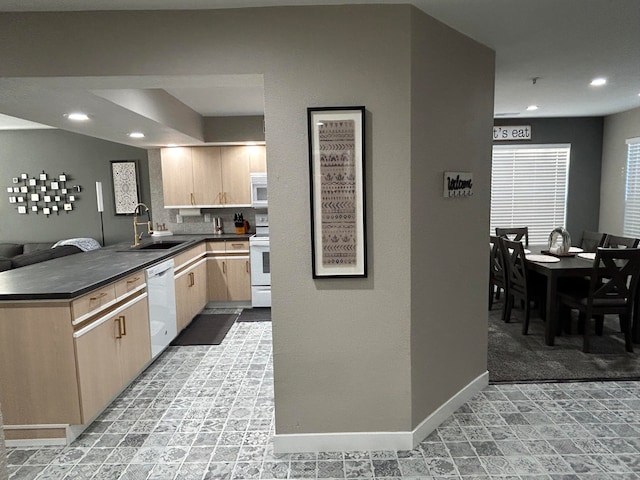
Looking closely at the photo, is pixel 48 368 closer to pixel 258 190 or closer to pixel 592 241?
pixel 258 190

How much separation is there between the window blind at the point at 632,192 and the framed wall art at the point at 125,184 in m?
7.06

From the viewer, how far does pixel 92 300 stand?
8.82 ft

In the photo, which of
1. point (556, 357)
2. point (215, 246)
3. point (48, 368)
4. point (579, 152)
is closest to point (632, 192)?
point (579, 152)

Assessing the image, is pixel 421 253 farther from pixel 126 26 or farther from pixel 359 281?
pixel 126 26

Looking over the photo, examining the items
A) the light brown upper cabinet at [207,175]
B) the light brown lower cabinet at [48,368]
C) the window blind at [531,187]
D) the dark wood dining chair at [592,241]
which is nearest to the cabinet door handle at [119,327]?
the light brown lower cabinet at [48,368]

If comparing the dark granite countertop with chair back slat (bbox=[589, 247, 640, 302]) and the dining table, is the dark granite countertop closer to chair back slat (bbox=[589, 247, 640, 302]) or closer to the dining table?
the dining table

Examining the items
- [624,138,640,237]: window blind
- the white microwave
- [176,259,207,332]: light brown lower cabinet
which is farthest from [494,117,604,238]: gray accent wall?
[176,259,207,332]: light brown lower cabinet

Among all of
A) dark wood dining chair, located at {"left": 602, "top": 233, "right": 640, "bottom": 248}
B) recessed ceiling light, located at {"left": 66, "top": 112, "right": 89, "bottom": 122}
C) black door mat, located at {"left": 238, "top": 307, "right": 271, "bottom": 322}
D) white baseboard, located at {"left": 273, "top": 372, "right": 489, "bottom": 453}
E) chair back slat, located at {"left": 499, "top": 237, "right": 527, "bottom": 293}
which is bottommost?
black door mat, located at {"left": 238, "top": 307, "right": 271, "bottom": 322}

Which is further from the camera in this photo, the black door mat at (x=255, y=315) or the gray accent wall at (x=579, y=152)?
the gray accent wall at (x=579, y=152)

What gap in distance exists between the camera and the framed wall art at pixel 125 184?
6355mm

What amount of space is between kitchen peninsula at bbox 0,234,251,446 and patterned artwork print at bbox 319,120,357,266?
62.4 inches

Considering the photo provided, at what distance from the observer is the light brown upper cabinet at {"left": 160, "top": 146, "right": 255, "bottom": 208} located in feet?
18.6

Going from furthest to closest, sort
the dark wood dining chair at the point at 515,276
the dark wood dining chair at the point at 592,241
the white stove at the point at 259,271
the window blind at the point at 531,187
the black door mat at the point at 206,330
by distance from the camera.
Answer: the window blind at the point at 531,187 → the white stove at the point at 259,271 → the dark wood dining chair at the point at 592,241 → the black door mat at the point at 206,330 → the dark wood dining chair at the point at 515,276

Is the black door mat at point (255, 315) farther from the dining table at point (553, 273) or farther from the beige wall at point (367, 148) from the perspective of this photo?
the dining table at point (553, 273)
